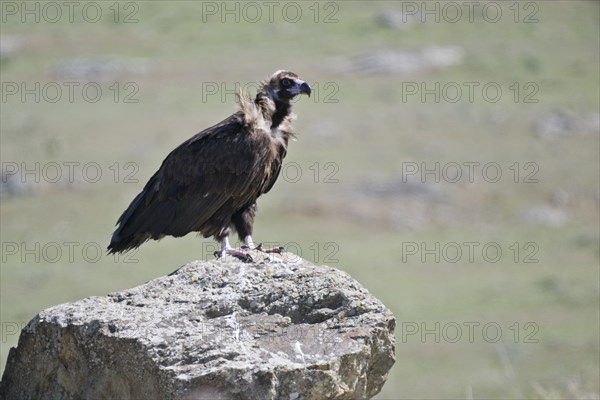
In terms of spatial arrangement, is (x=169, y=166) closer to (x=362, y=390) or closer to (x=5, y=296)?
(x=362, y=390)

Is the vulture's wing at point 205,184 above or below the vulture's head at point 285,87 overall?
below

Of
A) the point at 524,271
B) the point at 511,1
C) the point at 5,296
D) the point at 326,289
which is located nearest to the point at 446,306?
the point at 524,271

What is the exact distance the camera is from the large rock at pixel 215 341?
732cm

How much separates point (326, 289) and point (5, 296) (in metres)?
18.0

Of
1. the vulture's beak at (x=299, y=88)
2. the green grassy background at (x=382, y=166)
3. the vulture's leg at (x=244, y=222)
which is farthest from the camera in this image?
the green grassy background at (x=382, y=166)

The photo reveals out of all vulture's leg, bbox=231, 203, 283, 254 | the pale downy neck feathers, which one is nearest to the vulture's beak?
the pale downy neck feathers

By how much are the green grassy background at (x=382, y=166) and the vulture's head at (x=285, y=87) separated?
3.23m

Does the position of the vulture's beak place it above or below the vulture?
above

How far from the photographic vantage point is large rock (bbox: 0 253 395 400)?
7.32 m

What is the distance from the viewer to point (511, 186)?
117 feet

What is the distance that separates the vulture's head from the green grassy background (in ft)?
10.6

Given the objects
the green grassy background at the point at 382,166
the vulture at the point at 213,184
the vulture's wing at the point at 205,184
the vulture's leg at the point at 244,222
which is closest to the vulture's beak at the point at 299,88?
the vulture at the point at 213,184

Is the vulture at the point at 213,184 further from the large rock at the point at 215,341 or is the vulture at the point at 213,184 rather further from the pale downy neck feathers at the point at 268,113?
the large rock at the point at 215,341

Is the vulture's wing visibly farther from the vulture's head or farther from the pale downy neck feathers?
the vulture's head
